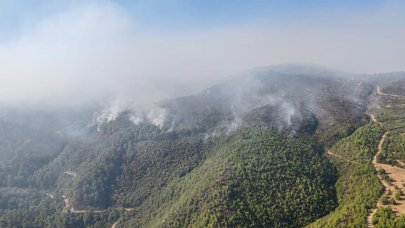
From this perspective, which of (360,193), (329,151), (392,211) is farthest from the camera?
(329,151)

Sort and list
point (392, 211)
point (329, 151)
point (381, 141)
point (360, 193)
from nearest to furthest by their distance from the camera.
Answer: point (392, 211), point (360, 193), point (381, 141), point (329, 151)

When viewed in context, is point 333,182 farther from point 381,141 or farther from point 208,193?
point 208,193

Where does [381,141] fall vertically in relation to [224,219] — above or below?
above

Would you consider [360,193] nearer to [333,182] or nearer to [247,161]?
[333,182]

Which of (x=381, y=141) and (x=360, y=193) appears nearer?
(x=360, y=193)

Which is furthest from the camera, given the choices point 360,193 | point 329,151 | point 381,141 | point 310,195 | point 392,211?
point 329,151

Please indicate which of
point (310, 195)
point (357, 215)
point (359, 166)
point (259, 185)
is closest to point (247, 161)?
point (259, 185)

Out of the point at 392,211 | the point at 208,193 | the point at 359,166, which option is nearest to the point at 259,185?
the point at 208,193

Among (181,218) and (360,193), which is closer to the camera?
(360,193)

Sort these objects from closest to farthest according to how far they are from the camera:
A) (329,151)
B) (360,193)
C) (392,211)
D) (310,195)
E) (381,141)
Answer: (392,211) < (360,193) < (310,195) < (381,141) < (329,151)
